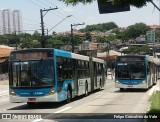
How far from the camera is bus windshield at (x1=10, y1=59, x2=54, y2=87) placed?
20156mm

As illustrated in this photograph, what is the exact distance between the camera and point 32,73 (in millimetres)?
20234

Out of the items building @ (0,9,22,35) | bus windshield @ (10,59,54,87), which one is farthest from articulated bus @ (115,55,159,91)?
building @ (0,9,22,35)

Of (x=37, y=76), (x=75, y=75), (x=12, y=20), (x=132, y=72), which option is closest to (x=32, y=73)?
(x=37, y=76)

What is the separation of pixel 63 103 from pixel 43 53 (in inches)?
137

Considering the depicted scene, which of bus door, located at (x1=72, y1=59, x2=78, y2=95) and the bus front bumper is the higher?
bus door, located at (x1=72, y1=59, x2=78, y2=95)

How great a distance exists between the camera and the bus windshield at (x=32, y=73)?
66.1 ft

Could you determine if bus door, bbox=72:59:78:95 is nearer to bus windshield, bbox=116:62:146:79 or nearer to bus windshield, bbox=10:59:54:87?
bus windshield, bbox=10:59:54:87

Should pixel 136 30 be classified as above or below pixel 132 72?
above

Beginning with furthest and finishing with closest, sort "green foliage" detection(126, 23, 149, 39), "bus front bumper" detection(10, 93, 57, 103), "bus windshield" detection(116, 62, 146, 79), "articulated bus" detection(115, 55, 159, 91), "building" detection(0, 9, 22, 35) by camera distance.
A: "green foliage" detection(126, 23, 149, 39)
"building" detection(0, 9, 22, 35)
"bus windshield" detection(116, 62, 146, 79)
"articulated bus" detection(115, 55, 159, 91)
"bus front bumper" detection(10, 93, 57, 103)

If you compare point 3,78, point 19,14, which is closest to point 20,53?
point 3,78

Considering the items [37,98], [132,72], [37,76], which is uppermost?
[37,76]

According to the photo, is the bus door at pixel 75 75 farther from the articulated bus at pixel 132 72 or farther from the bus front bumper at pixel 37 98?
the articulated bus at pixel 132 72

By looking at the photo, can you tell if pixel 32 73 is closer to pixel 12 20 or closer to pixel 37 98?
pixel 37 98

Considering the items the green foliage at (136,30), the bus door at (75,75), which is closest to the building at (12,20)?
the green foliage at (136,30)
